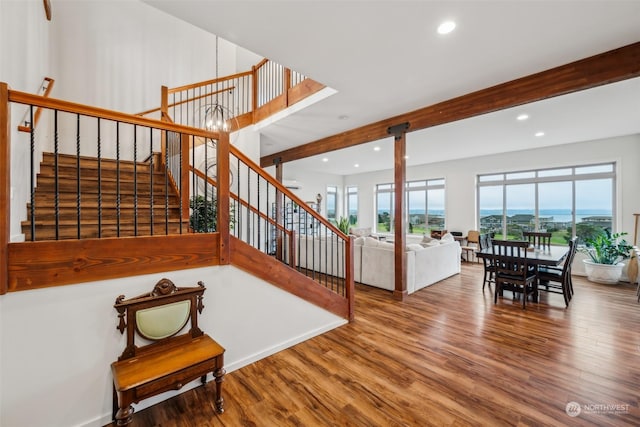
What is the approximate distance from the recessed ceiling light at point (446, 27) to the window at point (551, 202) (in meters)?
6.04

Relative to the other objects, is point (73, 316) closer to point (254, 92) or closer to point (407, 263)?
point (407, 263)

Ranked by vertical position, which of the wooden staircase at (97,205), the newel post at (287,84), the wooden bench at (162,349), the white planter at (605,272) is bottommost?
the white planter at (605,272)

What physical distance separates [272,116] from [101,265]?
→ 368 centimetres

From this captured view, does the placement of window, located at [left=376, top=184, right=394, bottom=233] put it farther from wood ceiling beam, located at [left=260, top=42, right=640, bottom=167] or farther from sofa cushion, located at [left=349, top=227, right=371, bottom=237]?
wood ceiling beam, located at [left=260, top=42, right=640, bottom=167]

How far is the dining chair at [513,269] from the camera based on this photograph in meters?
3.78

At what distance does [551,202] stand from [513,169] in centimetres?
114

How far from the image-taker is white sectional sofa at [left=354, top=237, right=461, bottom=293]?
181 inches

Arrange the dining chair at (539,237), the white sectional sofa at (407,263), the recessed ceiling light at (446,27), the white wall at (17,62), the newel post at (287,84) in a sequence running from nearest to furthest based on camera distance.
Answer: the white wall at (17,62) → the recessed ceiling light at (446,27) → the newel post at (287,84) → the white sectional sofa at (407,263) → the dining chair at (539,237)

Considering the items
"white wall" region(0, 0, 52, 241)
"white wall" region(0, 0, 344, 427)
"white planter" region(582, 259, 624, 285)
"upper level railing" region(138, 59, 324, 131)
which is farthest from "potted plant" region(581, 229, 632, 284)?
"white wall" region(0, 0, 52, 241)

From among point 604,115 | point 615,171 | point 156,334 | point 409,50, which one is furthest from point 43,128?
point 615,171

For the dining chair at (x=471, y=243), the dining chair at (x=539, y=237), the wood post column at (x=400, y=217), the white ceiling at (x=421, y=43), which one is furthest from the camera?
the dining chair at (x=471, y=243)

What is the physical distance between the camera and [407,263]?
14.7 ft

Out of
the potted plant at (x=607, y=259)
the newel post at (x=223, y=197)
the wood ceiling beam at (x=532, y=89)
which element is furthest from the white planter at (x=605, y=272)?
the newel post at (x=223, y=197)

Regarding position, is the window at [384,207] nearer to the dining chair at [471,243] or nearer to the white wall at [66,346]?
the dining chair at [471,243]
